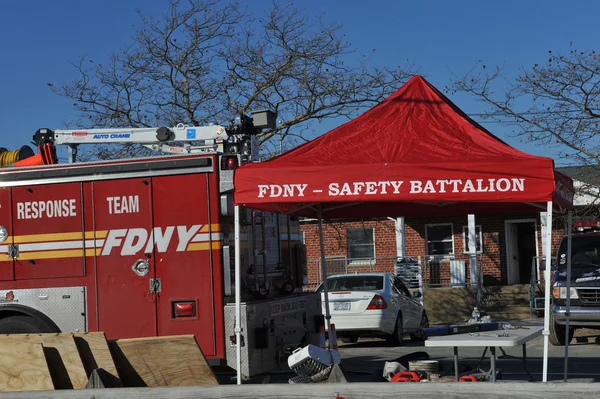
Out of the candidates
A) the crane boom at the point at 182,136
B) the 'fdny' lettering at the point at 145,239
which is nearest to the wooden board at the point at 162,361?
the 'fdny' lettering at the point at 145,239

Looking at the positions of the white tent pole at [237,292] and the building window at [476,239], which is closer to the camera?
the white tent pole at [237,292]

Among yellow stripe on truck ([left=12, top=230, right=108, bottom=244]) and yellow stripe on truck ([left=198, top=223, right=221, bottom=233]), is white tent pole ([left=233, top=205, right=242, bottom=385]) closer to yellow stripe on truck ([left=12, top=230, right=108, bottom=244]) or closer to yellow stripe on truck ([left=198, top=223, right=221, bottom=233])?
yellow stripe on truck ([left=198, top=223, right=221, bottom=233])

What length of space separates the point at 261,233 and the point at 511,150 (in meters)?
3.22

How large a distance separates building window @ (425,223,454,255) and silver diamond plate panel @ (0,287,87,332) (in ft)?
73.9

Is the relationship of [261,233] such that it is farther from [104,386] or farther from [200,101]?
[200,101]

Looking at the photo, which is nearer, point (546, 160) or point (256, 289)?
point (546, 160)

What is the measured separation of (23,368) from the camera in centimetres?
849

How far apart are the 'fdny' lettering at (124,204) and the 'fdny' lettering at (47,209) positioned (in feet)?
1.47

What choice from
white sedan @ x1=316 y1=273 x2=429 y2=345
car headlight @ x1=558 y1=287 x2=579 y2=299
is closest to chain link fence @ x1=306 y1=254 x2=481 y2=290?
white sedan @ x1=316 y1=273 x2=429 y2=345

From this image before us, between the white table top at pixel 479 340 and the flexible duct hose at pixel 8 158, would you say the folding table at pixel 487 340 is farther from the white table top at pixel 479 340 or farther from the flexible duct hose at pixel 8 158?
the flexible duct hose at pixel 8 158

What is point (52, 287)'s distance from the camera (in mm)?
9852

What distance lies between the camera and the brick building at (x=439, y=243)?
2964 centimetres

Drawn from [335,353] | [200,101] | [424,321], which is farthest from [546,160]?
[200,101]

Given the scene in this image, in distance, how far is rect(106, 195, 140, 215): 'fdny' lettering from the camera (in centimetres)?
967
